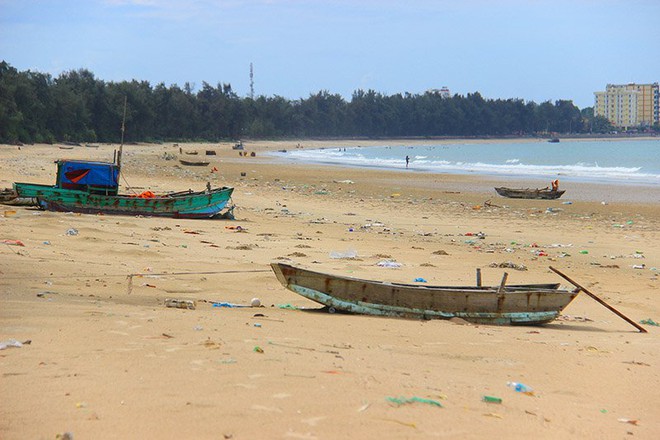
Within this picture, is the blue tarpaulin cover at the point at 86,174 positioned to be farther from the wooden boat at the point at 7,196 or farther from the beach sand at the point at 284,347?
the beach sand at the point at 284,347

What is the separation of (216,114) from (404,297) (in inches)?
3799

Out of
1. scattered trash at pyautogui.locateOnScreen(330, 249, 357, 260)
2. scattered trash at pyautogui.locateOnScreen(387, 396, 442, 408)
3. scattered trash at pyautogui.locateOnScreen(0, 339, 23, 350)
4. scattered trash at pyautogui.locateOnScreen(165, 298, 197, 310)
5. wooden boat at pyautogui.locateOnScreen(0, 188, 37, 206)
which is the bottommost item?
scattered trash at pyautogui.locateOnScreen(330, 249, 357, 260)

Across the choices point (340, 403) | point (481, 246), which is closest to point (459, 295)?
point (340, 403)

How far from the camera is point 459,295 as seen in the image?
344 inches

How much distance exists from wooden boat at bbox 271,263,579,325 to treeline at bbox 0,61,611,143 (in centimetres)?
5617

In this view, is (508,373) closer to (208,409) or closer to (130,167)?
(208,409)

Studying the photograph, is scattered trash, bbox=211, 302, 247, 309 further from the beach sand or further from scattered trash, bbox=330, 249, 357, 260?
scattered trash, bbox=330, 249, 357, 260

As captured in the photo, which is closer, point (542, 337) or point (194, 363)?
point (194, 363)

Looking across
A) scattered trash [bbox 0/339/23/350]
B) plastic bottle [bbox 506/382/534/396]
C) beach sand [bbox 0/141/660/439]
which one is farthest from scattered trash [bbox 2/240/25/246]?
plastic bottle [bbox 506/382/534/396]

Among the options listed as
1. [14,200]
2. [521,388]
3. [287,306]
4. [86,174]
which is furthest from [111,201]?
[521,388]

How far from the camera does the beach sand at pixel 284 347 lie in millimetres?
4691

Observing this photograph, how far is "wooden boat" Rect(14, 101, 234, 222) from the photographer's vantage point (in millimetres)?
18141

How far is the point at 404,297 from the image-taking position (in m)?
8.67

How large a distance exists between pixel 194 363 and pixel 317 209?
17319 mm
